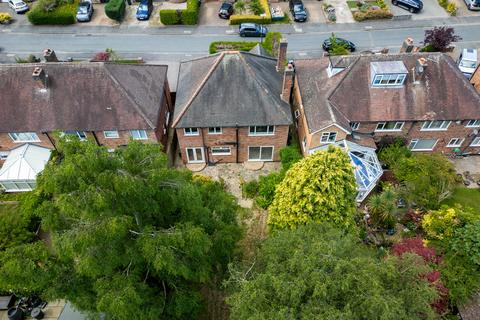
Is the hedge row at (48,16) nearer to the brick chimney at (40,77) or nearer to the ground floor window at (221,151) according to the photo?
the brick chimney at (40,77)

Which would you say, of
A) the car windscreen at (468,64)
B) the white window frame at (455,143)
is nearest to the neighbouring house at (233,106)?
the white window frame at (455,143)

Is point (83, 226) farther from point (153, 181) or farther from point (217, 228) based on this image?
point (217, 228)

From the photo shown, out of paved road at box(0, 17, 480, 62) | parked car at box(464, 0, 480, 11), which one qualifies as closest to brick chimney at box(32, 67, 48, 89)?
paved road at box(0, 17, 480, 62)

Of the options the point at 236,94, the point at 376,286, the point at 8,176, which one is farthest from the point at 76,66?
the point at 376,286

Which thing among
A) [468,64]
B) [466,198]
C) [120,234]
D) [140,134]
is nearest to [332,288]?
[120,234]

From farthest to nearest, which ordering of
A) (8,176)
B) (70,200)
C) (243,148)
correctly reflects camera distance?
(243,148) < (8,176) < (70,200)

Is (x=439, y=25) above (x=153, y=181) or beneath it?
beneath

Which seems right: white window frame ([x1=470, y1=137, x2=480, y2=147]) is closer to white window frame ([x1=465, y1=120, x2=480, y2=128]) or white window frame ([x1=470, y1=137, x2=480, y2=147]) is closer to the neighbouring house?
white window frame ([x1=465, y1=120, x2=480, y2=128])
